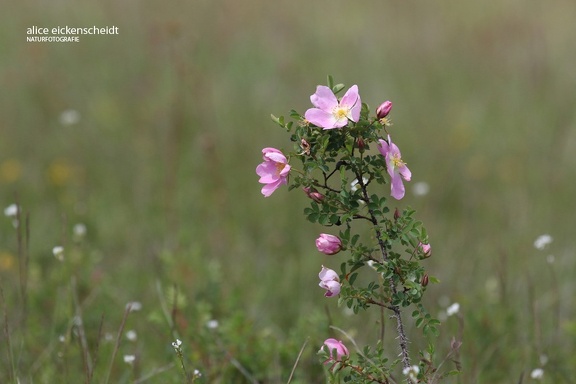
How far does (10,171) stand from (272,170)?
335 centimetres

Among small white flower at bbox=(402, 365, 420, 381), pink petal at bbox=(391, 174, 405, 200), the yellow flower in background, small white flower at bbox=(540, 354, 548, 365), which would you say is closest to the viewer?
small white flower at bbox=(402, 365, 420, 381)

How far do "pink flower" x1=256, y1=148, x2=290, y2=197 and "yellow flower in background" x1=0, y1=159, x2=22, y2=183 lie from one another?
10.8 feet

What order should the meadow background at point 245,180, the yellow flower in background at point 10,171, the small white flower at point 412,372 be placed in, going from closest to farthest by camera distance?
the small white flower at point 412,372 < the meadow background at point 245,180 < the yellow flower in background at point 10,171

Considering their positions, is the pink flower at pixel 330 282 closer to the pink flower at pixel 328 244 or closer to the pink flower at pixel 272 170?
the pink flower at pixel 328 244

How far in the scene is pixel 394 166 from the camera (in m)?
1.68

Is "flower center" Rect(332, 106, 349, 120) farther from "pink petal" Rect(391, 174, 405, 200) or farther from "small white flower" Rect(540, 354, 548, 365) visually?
"small white flower" Rect(540, 354, 548, 365)

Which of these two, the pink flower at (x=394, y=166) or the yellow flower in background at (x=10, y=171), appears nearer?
the pink flower at (x=394, y=166)

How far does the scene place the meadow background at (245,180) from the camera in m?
2.81

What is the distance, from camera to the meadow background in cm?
281

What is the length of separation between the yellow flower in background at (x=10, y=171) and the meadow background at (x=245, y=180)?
0.01m

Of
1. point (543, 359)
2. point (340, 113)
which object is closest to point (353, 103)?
point (340, 113)

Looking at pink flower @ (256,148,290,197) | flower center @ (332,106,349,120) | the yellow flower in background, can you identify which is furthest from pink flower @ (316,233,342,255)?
the yellow flower in background

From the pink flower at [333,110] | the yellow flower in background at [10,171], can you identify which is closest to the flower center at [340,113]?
the pink flower at [333,110]

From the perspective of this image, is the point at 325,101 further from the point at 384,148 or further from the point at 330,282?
the point at 330,282
